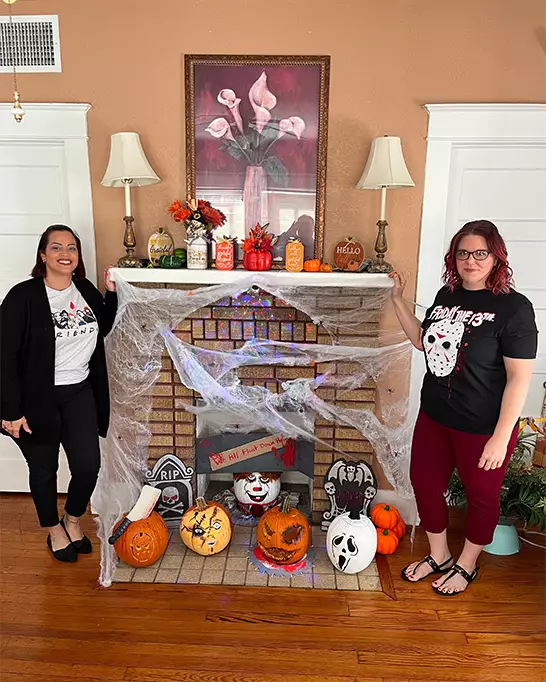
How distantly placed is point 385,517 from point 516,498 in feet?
1.92

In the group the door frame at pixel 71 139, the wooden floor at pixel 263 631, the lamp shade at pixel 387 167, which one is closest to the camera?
the wooden floor at pixel 263 631

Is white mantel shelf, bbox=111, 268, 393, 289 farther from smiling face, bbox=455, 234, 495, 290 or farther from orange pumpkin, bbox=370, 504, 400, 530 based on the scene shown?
orange pumpkin, bbox=370, 504, 400, 530

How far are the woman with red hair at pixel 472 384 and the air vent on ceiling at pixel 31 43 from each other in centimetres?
197

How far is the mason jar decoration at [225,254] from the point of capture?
2.51 metres

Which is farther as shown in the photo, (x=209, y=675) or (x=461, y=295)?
(x=461, y=295)

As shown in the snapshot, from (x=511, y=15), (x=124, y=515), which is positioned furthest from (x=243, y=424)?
(x=511, y=15)

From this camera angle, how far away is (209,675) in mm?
1887

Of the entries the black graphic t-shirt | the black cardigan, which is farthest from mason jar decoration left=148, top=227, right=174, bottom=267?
the black graphic t-shirt

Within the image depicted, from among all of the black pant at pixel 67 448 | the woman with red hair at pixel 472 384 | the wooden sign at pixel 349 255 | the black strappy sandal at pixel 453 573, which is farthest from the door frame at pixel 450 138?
the black pant at pixel 67 448

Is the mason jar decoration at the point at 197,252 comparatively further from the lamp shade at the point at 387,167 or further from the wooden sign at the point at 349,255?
the lamp shade at the point at 387,167

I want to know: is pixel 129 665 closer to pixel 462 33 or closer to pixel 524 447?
pixel 524 447

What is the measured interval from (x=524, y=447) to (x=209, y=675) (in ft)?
5.42

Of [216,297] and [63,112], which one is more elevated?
[63,112]

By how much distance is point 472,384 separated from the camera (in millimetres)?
2059
